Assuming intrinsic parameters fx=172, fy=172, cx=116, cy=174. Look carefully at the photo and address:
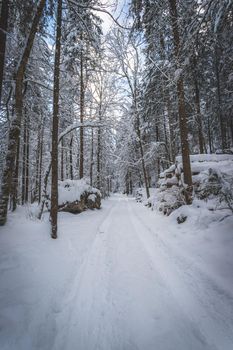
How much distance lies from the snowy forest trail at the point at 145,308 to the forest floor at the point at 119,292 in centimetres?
1

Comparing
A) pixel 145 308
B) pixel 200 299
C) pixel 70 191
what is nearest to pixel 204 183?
pixel 200 299

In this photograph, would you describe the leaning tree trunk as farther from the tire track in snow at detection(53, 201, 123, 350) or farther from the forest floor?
the tire track in snow at detection(53, 201, 123, 350)

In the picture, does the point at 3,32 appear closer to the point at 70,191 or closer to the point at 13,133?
the point at 13,133

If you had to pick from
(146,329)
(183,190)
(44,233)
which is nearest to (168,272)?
(146,329)

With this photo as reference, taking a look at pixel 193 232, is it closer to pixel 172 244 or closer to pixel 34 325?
pixel 172 244

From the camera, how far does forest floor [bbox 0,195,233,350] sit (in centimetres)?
209

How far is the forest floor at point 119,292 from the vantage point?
2092 mm

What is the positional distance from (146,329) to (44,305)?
1.57m

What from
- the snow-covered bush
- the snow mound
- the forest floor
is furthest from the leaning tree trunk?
the snow-covered bush

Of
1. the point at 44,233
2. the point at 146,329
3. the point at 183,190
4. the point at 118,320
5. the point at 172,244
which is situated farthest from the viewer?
the point at 183,190

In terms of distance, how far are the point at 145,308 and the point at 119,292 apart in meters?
0.56

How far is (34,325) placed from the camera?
230 cm

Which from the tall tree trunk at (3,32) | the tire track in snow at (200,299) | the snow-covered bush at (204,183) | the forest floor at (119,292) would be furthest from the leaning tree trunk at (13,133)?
the snow-covered bush at (204,183)

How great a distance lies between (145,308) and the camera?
8.54ft
